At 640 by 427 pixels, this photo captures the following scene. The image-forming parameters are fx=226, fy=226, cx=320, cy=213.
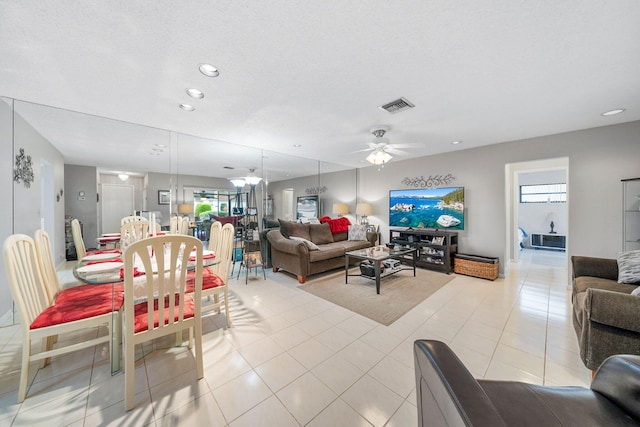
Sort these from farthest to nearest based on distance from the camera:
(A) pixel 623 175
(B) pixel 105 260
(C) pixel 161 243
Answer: (A) pixel 623 175, (B) pixel 105 260, (C) pixel 161 243

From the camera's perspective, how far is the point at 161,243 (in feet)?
4.72

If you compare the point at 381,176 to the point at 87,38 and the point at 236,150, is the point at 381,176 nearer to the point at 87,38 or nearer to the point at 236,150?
the point at 236,150

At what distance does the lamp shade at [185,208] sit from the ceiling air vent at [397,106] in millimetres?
3535

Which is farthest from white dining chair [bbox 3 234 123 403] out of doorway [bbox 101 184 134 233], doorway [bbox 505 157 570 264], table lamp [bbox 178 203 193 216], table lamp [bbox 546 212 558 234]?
table lamp [bbox 546 212 558 234]

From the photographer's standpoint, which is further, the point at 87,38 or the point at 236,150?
the point at 236,150

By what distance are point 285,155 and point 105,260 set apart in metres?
3.43

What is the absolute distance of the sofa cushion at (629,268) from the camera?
2.09 m

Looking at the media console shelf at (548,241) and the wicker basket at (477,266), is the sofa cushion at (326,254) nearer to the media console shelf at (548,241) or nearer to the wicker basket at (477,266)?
the wicker basket at (477,266)

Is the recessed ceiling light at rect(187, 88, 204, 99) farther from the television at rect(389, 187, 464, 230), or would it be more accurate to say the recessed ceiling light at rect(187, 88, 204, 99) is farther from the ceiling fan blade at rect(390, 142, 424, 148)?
the television at rect(389, 187, 464, 230)

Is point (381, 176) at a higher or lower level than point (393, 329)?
higher

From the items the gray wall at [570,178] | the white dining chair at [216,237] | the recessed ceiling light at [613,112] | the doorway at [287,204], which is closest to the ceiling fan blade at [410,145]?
the gray wall at [570,178]

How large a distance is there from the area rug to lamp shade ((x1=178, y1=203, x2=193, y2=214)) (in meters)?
2.40

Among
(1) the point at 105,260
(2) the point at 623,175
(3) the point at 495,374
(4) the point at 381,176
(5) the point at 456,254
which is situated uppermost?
(4) the point at 381,176

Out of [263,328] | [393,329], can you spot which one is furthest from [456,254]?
[263,328]
